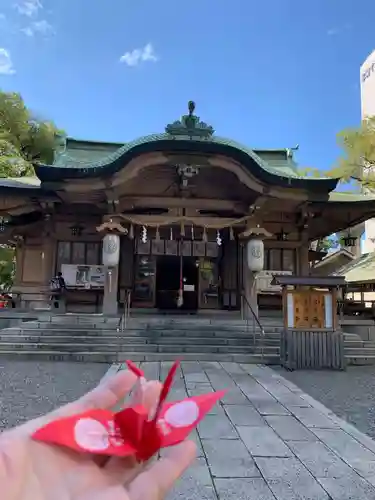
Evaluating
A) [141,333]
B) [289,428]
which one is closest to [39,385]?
[141,333]

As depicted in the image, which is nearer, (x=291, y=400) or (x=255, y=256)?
(x=291, y=400)

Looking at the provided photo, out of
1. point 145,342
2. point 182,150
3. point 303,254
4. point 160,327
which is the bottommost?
point 145,342

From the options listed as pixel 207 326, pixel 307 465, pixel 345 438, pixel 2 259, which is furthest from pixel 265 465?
pixel 2 259

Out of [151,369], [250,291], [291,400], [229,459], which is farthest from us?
[250,291]

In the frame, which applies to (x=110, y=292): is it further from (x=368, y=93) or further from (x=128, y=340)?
(x=368, y=93)

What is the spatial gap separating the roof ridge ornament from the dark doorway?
444cm

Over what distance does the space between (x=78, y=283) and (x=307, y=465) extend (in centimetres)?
1041

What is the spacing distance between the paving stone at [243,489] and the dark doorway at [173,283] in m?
10.8

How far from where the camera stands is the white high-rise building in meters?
28.0

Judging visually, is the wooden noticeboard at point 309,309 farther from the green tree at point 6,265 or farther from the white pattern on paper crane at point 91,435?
the green tree at point 6,265

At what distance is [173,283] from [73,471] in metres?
13.9

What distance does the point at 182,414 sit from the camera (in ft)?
3.49

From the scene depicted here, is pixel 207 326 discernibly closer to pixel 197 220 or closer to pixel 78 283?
pixel 197 220

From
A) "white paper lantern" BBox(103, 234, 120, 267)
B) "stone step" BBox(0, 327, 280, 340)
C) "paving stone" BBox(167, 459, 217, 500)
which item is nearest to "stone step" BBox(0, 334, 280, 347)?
"stone step" BBox(0, 327, 280, 340)
